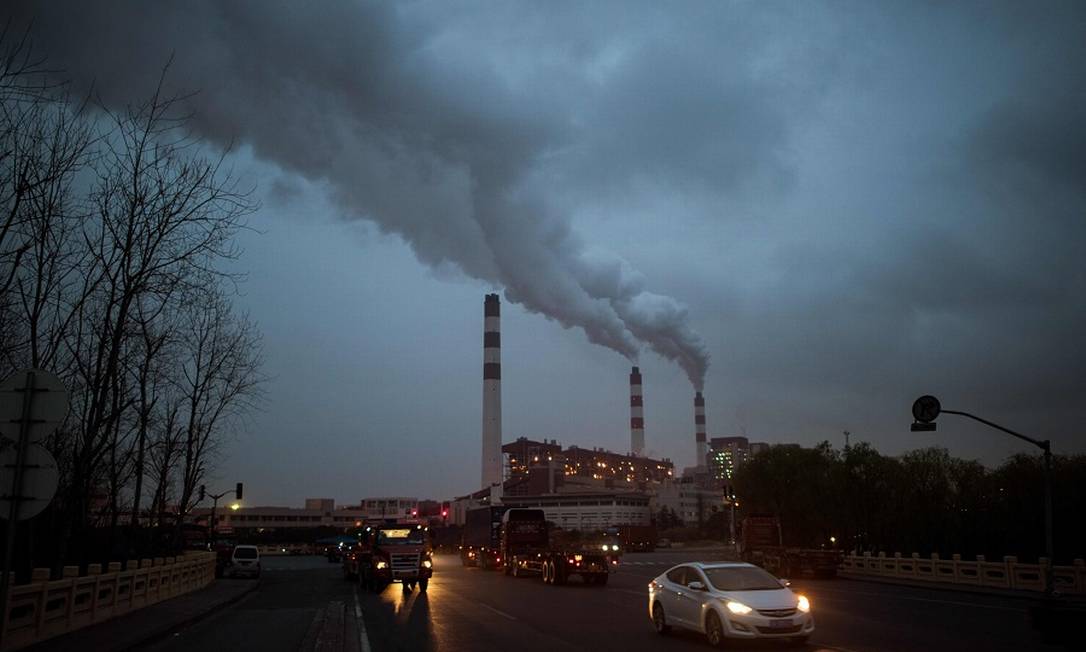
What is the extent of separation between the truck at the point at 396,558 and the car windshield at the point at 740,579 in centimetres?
1834

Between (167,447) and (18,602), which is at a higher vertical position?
(167,447)

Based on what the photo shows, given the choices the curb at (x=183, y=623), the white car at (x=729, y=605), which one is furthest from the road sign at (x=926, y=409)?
the curb at (x=183, y=623)

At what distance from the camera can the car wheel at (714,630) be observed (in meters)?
14.4

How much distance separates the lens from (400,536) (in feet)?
115

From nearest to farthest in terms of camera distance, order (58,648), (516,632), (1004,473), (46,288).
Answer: (58,648), (516,632), (46,288), (1004,473)

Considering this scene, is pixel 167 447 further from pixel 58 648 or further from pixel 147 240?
pixel 58 648

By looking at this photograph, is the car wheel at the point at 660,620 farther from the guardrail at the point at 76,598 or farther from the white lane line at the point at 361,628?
the guardrail at the point at 76,598

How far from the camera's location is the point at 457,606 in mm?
23797

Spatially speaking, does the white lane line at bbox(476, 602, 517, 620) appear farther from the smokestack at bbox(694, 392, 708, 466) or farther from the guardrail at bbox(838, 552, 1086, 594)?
the smokestack at bbox(694, 392, 708, 466)

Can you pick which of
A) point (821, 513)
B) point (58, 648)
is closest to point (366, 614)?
point (58, 648)

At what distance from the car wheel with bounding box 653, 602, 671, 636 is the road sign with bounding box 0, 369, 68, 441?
460 inches

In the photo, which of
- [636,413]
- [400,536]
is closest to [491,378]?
[636,413]

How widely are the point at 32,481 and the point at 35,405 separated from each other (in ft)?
2.86

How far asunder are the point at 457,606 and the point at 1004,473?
34.7 meters
